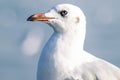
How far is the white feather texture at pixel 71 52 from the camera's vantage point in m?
11.7

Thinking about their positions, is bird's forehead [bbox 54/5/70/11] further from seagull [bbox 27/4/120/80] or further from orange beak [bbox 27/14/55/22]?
orange beak [bbox 27/14/55/22]

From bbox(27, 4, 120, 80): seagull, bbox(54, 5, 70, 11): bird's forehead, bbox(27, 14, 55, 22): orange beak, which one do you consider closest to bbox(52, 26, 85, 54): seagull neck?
bbox(27, 4, 120, 80): seagull

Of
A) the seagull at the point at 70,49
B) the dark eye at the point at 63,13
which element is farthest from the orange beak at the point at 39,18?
the dark eye at the point at 63,13

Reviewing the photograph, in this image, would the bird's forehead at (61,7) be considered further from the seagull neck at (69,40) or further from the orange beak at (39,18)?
the seagull neck at (69,40)

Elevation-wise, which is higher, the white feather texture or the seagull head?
the seagull head

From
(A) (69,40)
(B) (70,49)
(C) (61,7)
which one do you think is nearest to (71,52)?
(B) (70,49)

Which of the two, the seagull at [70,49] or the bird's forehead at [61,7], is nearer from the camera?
the seagull at [70,49]

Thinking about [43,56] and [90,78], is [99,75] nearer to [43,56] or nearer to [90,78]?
[90,78]

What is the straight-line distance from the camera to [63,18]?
1216 cm

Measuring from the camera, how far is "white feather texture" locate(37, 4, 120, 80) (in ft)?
38.4

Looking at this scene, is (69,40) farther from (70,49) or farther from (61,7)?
(61,7)

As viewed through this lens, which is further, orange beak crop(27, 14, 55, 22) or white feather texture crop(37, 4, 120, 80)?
orange beak crop(27, 14, 55, 22)

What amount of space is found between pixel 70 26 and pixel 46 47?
800 millimetres

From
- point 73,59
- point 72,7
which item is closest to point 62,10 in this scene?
point 72,7
